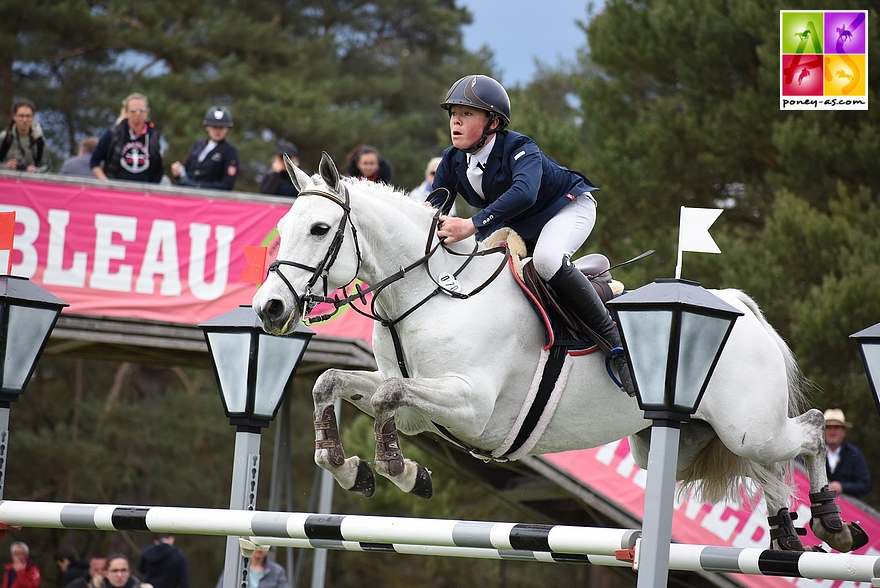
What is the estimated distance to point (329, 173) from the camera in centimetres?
516

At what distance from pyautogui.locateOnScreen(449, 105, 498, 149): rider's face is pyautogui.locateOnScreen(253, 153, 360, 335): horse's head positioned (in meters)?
0.64

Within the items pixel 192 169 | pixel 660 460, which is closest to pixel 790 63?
pixel 192 169

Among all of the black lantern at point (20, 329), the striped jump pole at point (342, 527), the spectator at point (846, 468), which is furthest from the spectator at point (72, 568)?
the spectator at point (846, 468)

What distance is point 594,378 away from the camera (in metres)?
5.61

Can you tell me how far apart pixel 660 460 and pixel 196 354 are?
24.3 feet

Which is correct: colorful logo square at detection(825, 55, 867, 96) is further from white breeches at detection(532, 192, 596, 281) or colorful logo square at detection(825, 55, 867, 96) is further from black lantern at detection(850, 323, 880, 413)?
black lantern at detection(850, 323, 880, 413)

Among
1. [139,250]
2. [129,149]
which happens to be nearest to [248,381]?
[139,250]

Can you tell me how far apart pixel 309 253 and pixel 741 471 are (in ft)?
9.67

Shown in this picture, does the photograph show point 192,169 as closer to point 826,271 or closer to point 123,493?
point 826,271

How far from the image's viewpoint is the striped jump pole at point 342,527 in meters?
4.25

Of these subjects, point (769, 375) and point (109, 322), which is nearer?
point (769, 375)

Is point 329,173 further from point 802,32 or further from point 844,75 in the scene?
point 844,75

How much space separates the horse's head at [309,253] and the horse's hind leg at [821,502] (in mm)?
2842

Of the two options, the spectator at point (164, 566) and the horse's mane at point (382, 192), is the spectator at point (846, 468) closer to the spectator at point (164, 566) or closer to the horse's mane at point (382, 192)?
the horse's mane at point (382, 192)
